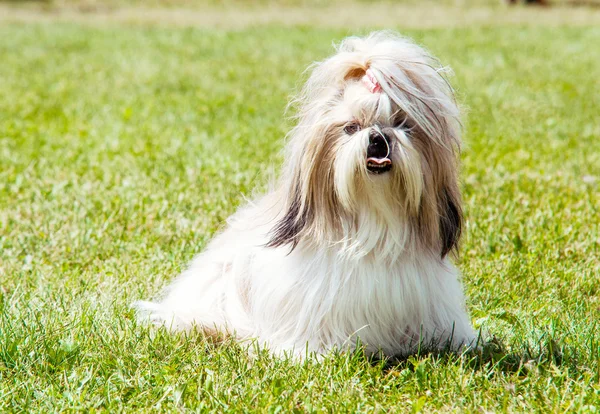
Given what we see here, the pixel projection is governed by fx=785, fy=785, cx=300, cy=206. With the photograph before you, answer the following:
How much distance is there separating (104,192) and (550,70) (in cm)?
808

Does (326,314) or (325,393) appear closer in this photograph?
(325,393)

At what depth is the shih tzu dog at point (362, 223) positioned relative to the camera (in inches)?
119

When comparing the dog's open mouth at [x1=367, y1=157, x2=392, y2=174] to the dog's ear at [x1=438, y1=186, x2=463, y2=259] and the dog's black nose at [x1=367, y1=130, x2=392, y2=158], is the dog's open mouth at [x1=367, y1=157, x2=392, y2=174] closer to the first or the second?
the dog's black nose at [x1=367, y1=130, x2=392, y2=158]

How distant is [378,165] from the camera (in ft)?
9.83

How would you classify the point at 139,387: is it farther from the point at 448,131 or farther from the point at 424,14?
the point at 424,14

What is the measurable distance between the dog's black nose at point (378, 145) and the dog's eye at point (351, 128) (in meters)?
0.10

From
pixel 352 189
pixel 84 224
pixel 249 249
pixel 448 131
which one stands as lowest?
pixel 84 224

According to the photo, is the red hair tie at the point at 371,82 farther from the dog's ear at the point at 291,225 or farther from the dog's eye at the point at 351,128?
the dog's ear at the point at 291,225

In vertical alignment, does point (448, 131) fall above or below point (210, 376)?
above

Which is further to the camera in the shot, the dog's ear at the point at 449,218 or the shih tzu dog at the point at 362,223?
the dog's ear at the point at 449,218

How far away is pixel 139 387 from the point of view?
318cm

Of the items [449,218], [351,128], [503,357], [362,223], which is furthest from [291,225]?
[503,357]

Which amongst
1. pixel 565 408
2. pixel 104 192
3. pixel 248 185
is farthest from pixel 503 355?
pixel 104 192

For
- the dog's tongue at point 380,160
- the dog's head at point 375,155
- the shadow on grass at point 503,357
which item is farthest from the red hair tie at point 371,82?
the shadow on grass at point 503,357
